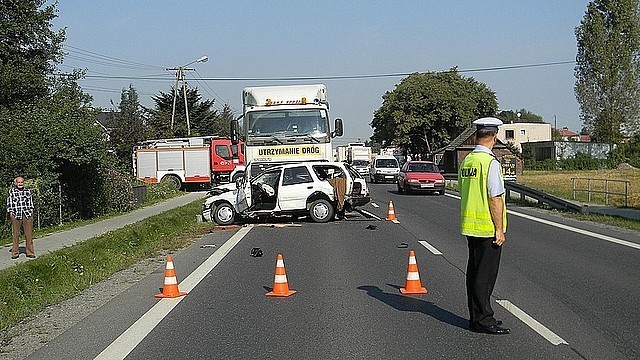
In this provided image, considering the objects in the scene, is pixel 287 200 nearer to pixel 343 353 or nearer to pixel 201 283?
pixel 201 283

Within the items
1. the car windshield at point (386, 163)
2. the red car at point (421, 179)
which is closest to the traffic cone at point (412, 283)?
the red car at point (421, 179)

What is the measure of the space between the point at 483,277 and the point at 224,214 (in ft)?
48.8

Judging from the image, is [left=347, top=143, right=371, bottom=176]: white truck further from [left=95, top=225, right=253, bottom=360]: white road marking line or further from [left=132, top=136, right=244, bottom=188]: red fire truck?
[left=95, top=225, right=253, bottom=360]: white road marking line

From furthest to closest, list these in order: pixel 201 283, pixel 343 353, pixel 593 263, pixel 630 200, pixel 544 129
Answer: pixel 544 129, pixel 630 200, pixel 593 263, pixel 201 283, pixel 343 353

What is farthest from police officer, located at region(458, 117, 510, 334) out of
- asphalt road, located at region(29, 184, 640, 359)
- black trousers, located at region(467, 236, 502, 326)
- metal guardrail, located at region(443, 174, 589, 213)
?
metal guardrail, located at region(443, 174, 589, 213)

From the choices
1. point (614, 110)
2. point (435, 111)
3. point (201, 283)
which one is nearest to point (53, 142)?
point (201, 283)

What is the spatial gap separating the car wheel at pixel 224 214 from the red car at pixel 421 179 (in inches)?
623

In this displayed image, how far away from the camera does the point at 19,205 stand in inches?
576

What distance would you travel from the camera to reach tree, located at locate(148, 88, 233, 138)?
211 feet

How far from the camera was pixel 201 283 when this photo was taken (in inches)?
438

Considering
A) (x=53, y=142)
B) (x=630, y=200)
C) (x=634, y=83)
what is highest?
(x=634, y=83)

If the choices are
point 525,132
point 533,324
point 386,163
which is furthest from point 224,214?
point 525,132

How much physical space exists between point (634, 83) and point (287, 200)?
61.6 m

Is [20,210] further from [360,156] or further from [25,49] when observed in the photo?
[360,156]
